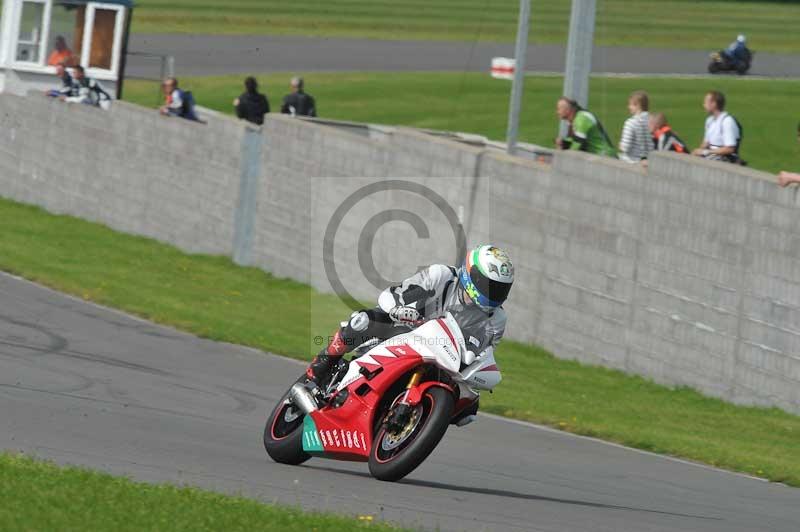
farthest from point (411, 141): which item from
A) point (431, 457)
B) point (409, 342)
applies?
point (409, 342)

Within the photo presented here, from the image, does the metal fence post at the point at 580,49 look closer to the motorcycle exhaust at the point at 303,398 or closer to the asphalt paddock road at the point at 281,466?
the asphalt paddock road at the point at 281,466

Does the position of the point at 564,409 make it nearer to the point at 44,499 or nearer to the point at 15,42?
the point at 44,499

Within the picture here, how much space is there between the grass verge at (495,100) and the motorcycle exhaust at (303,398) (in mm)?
22728

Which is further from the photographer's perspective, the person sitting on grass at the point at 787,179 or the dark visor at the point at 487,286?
the person sitting on grass at the point at 787,179

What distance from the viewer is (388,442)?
9352 mm

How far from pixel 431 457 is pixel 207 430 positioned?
1.67 meters

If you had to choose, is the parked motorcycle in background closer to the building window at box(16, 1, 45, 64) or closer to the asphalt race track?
the asphalt race track

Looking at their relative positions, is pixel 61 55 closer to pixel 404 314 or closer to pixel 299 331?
pixel 299 331

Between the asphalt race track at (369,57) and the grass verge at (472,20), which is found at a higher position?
the grass verge at (472,20)

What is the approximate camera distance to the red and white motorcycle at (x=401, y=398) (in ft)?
29.8

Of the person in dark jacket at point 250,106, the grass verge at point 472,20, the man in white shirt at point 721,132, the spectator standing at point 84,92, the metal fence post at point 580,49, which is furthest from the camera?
the grass verge at point 472,20

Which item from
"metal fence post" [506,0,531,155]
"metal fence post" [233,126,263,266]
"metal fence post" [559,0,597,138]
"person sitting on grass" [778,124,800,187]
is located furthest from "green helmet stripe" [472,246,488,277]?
"metal fence post" [506,0,531,155]

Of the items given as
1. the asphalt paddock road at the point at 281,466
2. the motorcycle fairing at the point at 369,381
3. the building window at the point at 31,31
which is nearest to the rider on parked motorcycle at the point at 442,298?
the motorcycle fairing at the point at 369,381

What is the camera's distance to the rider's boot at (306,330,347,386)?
1005 cm
